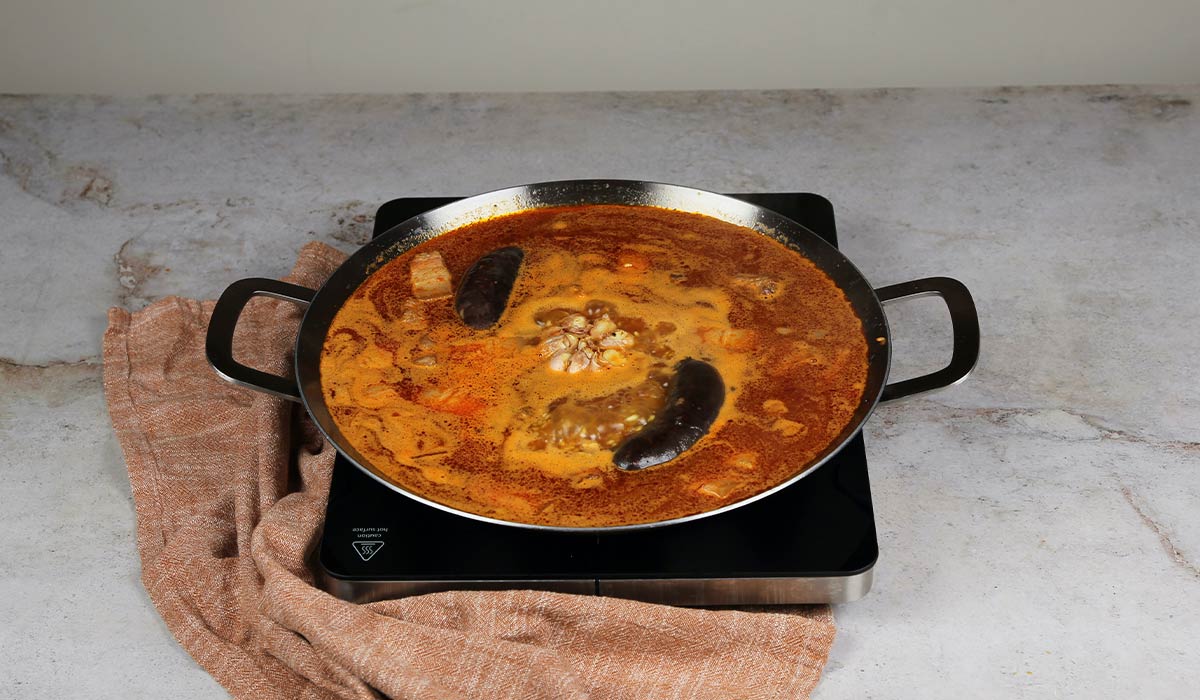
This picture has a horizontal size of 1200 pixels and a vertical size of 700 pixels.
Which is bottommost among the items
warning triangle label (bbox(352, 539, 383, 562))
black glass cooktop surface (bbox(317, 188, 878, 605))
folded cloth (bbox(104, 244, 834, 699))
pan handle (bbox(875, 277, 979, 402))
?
folded cloth (bbox(104, 244, 834, 699))

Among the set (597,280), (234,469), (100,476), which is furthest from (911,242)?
(100,476)

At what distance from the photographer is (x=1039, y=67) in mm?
3891

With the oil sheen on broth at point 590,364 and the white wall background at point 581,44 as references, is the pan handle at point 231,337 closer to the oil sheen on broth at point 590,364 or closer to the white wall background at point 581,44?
the oil sheen on broth at point 590,364

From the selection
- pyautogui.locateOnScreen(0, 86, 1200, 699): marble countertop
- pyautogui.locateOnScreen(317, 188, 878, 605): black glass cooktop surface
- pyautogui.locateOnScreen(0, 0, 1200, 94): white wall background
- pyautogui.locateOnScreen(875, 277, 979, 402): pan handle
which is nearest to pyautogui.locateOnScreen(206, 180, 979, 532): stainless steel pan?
pyautogui.locateOnScreen(875, 277, 979, 402): pan handle

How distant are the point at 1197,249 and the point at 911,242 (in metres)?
0.65

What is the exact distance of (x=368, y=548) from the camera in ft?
7.22

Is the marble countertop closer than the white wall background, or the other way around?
the marble countertop

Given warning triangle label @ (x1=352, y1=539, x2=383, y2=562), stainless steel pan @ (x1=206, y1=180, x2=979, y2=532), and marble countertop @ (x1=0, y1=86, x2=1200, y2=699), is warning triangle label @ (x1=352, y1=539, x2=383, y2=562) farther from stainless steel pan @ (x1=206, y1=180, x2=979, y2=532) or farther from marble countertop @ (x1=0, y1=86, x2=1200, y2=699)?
marble countertop @ (x1=0, y1=86, x2=1200, y2=699)

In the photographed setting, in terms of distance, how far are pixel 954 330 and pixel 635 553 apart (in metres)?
0.70

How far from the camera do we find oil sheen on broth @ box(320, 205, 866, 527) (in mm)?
2176

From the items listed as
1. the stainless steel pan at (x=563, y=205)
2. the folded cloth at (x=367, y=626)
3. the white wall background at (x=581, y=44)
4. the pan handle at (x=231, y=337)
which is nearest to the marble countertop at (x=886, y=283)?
the folded cloth at (x=367, y=626)

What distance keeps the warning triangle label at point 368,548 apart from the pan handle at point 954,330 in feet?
2.88

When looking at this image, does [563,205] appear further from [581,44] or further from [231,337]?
[581,44]

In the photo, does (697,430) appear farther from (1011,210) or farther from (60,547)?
(1011,210)
